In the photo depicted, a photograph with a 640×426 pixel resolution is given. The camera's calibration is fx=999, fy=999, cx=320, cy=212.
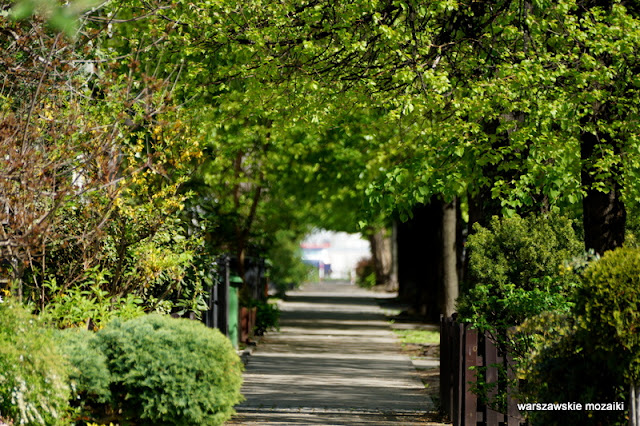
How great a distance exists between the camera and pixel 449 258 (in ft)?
85.8

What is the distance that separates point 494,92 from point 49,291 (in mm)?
6160

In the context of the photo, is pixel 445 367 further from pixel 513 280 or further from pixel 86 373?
pixel 86 373

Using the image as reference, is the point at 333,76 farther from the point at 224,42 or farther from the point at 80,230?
the point at 80,230

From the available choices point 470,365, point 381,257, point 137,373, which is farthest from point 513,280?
point 381,257

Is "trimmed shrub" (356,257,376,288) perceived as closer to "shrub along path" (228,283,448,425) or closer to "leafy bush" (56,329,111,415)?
"shrub along path" (228,283,448,425)

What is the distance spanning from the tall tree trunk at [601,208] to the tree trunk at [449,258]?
37.9ft

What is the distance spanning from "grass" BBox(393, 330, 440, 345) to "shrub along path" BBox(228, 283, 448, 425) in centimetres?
32

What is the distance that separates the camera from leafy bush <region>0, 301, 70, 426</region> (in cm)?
755

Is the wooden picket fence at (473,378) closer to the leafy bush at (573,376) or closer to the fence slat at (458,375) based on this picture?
the fence slat at (458,375)

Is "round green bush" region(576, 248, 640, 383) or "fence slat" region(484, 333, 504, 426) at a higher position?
"round green bush" region(576, 248, 640, 383)

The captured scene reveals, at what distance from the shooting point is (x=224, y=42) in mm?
14531

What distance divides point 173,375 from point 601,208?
745 cm

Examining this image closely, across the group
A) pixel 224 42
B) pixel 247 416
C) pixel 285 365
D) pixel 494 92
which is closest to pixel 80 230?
pixel 247 416

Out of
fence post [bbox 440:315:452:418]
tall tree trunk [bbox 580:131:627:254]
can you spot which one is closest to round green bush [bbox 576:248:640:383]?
fence post [bbox 440:315:452:418]
